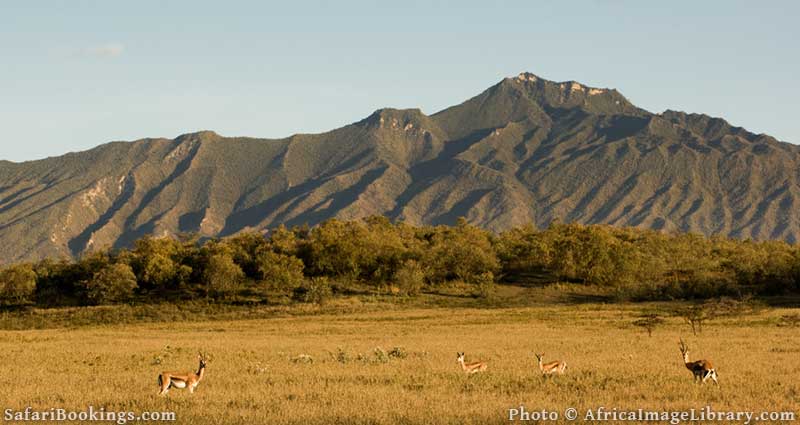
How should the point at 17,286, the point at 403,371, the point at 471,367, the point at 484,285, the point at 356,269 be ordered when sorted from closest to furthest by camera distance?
the point at 471,367, the point at 403,371, the point at 17,286, the point at 484,285, the point at 356,269

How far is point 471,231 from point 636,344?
98.9 m

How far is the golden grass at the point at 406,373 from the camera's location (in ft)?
70.5

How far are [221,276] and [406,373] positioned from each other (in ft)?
209

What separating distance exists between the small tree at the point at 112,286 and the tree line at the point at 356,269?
12 cm

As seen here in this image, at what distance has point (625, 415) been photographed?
1973cm

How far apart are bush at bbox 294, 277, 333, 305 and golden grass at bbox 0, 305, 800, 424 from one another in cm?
2772

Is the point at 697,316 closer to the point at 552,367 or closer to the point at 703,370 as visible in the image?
the point at 552,367

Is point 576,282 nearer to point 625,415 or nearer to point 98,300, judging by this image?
point 98,300

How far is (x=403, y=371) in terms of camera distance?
29.7 m

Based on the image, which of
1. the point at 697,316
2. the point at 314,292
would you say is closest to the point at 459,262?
the point at 314,292

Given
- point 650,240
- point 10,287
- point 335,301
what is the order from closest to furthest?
point 335,301 → point 10,287 → point 650,240

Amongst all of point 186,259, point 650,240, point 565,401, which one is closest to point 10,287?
point 186,259

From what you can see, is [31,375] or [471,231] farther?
[471,231]

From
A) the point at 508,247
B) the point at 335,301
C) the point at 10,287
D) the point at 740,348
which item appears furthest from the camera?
the point at 508,247
